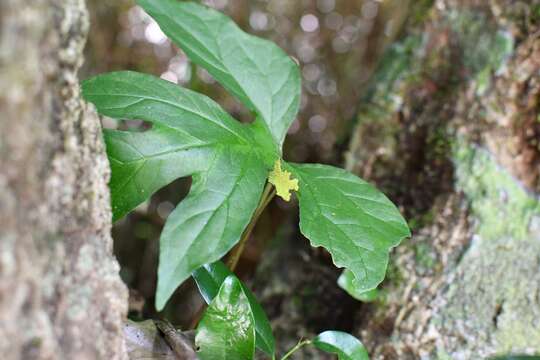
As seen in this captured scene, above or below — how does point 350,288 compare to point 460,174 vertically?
below

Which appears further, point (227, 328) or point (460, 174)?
point (460, 174)

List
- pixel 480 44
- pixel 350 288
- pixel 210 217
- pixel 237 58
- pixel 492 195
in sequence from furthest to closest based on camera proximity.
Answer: pixel 480 44 → pixel 492 195 → pixel 350 288 → pixel 237 58 → pixel 210 217

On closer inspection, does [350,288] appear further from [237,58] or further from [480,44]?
[480,44]

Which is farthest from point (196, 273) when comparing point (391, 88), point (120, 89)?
point (391, 88)

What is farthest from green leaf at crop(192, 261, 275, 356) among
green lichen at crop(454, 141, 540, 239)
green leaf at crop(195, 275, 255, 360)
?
green lichen at crop(454, 141, 540, 239)

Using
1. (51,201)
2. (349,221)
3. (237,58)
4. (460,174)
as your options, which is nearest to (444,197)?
(460,174)

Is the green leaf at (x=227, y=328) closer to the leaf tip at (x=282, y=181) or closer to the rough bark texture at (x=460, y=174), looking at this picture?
the leaf tip at (x=282, y=181)

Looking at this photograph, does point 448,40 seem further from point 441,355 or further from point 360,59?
point 360,59

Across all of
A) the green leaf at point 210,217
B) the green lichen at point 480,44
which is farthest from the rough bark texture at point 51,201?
the green lichen at point 480,44
